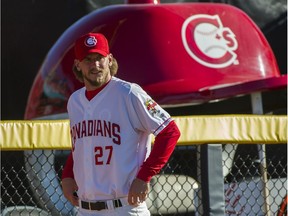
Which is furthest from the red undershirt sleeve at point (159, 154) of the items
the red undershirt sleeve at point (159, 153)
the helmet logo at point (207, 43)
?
the helmet logo at point (207, 43)

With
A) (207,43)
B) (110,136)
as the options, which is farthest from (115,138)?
(207,43)

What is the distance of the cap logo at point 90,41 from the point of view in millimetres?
3226

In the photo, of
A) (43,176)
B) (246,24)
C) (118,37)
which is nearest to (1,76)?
(118,37)

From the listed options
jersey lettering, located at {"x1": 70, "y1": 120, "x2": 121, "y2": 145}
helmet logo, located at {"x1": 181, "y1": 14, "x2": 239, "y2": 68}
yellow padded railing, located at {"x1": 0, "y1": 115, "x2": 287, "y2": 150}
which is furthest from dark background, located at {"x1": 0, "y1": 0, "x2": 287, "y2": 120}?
jersey lettering, located at {"x1": 70, "y1": 120, "x2": 121, "y2": 145}

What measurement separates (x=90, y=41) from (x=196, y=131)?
0.95 m

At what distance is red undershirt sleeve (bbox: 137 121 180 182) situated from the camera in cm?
306

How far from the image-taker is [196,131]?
13.1ft

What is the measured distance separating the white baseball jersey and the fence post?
77 centimetres

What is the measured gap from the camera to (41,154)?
13.5ft

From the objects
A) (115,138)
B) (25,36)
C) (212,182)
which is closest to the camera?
(115,138)

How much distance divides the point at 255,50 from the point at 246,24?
25 cm

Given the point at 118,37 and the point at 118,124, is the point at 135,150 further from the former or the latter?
the point at 118,37

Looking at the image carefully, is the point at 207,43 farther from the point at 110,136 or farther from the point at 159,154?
the point at 159,154

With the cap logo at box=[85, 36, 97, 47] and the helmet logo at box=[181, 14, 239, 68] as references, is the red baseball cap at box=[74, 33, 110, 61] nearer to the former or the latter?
the cap logo at box=[85, 36, 97, 47]
